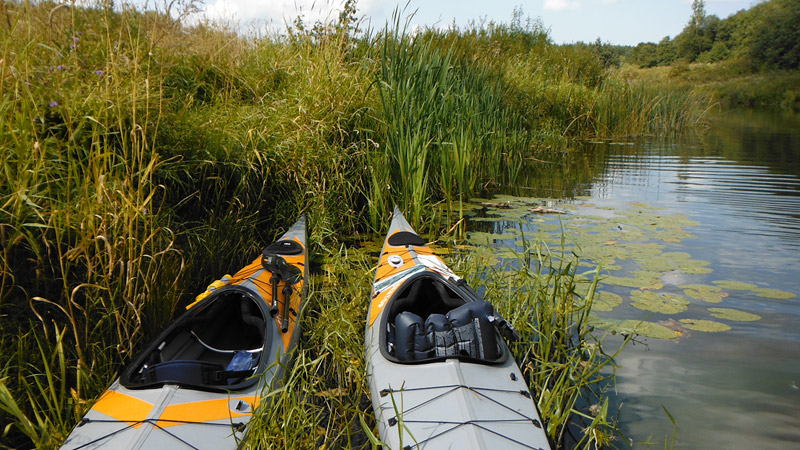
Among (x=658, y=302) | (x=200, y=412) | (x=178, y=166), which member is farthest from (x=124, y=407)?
(x=658, y=302)

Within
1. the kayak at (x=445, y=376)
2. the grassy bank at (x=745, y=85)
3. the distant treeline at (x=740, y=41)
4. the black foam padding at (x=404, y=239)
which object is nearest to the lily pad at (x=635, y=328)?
the kayak at (x=445, y=376)

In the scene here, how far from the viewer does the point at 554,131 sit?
34.8 feet

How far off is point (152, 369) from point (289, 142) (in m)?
2.75

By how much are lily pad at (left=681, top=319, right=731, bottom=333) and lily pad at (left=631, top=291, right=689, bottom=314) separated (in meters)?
0.12

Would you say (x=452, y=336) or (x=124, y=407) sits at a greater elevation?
(x=452, y=336)

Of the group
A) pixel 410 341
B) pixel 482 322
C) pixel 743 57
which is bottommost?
pixel 410 341

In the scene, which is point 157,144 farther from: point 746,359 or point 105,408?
point 746,359

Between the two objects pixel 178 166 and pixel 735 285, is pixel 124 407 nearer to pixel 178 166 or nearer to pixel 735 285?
pixel 178 166

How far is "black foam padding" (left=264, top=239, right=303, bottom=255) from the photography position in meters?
3.73

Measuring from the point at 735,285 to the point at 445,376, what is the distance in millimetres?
2964

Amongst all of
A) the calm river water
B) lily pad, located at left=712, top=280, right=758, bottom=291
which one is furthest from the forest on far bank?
lily pad, located at left=712, top=280, right=758, bottom=291

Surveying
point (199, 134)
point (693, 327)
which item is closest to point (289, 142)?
point (199, 134)

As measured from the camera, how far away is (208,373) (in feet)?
7.48

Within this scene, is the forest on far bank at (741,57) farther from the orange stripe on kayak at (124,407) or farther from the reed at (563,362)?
the orange stripe on kayak at (124,407)
